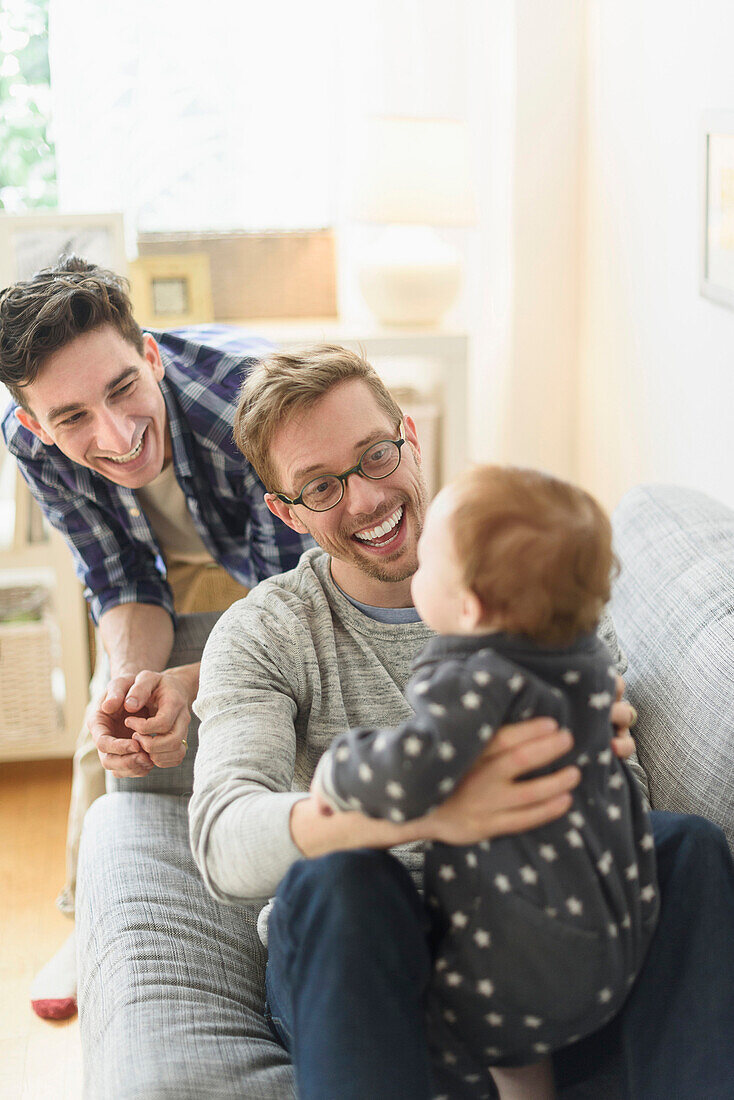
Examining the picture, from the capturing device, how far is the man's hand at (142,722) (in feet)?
5.11

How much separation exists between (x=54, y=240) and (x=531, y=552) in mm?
2240

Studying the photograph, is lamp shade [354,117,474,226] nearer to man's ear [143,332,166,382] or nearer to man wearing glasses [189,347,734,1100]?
man's ear [143,332,166,382]

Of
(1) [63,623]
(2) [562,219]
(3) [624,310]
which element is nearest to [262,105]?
(2) [562,219]

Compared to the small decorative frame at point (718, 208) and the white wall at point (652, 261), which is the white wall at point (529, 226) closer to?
the white wall at point (652, 261)

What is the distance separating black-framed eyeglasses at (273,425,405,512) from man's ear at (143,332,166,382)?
0.66 metres

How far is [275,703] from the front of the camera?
4.17 feet

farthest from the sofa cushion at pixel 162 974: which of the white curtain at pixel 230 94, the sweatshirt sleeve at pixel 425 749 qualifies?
the white curtain at pixel 230 94

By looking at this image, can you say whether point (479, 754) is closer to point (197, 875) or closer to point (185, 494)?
point (197, 875)

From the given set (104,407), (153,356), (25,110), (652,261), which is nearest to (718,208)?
(652,261)

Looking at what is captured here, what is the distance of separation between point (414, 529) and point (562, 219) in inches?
76.1

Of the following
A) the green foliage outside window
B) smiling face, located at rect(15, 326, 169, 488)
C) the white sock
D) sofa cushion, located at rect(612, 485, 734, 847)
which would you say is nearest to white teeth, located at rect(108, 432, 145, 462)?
smiling face, located at rect(15, 326, 169, 488)

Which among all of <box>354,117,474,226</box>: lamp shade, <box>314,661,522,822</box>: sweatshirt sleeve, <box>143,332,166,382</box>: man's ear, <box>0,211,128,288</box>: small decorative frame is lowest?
<box>314,661,522,822</box>: sweatshirt sleeve

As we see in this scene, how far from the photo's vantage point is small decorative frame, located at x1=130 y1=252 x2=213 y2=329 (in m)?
3.36

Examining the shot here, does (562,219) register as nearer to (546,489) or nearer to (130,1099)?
(546,489)
